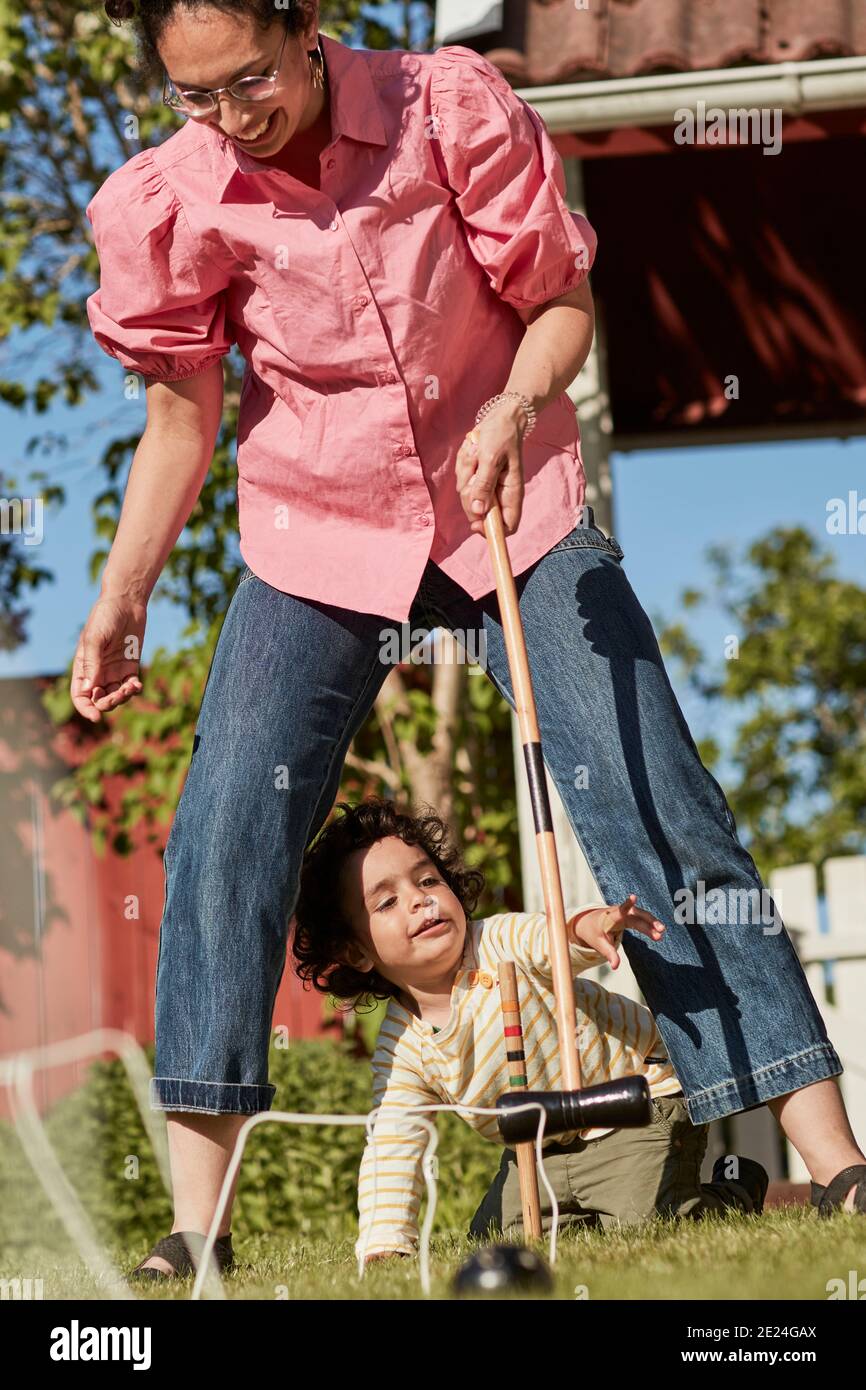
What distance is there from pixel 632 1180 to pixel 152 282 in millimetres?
1643

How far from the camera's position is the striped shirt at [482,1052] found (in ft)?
8.52

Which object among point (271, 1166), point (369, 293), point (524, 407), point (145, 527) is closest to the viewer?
point (524, 407)

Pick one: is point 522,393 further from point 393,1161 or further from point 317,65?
point 393,1161

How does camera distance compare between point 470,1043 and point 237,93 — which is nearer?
point 237,93

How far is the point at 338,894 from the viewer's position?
2869 millimetres

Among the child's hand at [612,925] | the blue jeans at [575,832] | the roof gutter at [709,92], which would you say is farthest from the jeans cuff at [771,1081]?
the roof gutter at [709,92]

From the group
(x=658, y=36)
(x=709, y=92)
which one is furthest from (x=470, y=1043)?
(x=658, y=36)

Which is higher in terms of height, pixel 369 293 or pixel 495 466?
pixel 369 293

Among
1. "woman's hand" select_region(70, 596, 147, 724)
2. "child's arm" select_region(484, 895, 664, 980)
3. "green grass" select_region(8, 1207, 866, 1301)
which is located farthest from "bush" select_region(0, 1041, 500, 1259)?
"woman's hand" select_region(70, 596, 147, 724)

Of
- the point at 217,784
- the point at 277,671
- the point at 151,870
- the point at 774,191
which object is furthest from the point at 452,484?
the point at 151,870

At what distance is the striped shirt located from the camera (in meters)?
2.60

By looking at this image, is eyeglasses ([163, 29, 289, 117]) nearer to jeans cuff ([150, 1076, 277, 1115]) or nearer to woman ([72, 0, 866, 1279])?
woman ([72, 0, 866, 1279])

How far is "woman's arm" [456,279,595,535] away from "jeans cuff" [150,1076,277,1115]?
0.86 meters
